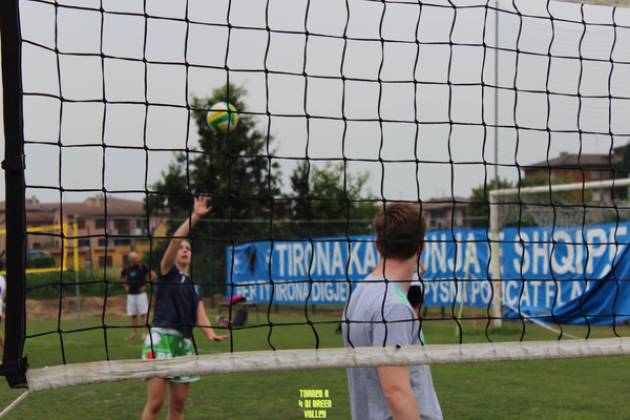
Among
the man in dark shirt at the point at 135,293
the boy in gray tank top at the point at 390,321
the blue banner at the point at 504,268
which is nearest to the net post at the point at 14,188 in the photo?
the boy in gray tank top at the point at 390,321

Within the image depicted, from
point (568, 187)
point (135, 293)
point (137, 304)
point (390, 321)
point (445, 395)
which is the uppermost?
point (568, 187)

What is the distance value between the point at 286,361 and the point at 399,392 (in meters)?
0.64

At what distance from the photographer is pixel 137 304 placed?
16.5m

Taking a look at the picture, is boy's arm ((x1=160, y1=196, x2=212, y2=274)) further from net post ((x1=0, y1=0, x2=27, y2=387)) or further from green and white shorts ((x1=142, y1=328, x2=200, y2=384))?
net post ((x1=0, y1=0, x2=27, y2=387))

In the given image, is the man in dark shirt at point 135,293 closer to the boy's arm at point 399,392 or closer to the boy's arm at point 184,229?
the boy's arm at point 184,229

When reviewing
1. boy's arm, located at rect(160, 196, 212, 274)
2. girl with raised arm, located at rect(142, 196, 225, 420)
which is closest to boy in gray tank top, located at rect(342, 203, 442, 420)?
boy's arm, located at rect(160, 196, 212, 274)

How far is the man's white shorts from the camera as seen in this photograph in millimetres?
16250

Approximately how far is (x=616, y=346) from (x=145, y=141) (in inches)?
92.6

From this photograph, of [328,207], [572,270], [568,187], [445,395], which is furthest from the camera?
[328,207]

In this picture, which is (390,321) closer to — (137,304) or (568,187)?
(568,187)

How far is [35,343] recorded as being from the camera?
15.9 meters

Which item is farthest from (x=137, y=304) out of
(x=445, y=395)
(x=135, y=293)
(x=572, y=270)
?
(x=445, y=395)

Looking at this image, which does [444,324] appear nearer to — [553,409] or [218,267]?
[218,267]

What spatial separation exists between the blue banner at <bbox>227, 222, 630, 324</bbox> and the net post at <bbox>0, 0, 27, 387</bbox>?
9.05 metres
